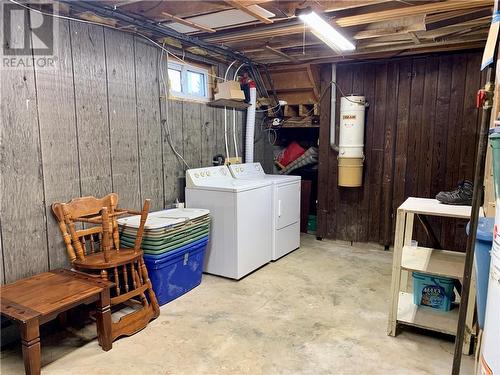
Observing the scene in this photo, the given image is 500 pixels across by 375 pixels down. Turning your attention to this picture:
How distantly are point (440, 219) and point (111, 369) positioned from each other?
3331mm

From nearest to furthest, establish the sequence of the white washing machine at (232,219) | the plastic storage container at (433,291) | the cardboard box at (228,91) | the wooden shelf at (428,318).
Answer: the wooden shelf at (428,318) < the plastic storage container at (433,291) < the white washing machine at (232,219) < the cardboard box at (228,91)

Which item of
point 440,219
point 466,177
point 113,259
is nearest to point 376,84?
point 466,177

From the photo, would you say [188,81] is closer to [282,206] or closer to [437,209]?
[282,206]

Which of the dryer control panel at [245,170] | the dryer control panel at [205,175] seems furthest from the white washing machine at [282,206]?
the dryer control panel at [205,175]

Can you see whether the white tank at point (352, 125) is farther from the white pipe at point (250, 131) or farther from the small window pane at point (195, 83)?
the small window pane at point (195, 83)

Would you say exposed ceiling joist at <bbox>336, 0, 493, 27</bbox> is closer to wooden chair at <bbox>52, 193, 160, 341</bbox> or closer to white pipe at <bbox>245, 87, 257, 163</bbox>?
white pipe at <bbox>245, 87, 257, 163</bbox>

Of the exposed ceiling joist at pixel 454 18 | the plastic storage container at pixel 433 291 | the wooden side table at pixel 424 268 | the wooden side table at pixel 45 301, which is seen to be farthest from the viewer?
→ the exposed ceiling joist at pixel 454 18

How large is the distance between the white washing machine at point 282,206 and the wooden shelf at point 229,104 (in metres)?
0.64

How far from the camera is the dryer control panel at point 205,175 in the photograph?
10.8 ft

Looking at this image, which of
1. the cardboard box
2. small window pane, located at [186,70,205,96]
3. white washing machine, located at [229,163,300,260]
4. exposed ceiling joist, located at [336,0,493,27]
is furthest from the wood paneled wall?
exposed ceiling joist, located at [336,0,493,27]

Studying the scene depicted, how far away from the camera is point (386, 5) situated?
8.07 ft

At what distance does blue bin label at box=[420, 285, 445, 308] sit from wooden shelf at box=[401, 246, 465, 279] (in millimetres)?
201

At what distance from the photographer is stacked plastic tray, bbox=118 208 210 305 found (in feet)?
8.45

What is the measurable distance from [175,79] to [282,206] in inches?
63.2
